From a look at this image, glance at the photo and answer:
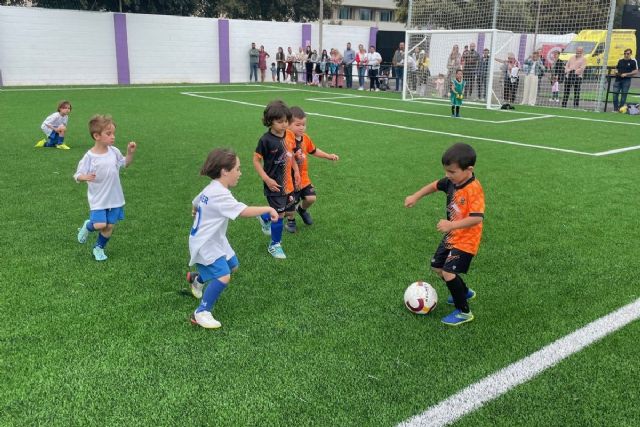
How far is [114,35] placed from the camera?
26.6 metres

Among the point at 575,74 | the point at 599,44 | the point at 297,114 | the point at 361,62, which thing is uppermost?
the point at 599,44

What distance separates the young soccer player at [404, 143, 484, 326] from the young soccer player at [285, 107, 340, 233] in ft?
6.15

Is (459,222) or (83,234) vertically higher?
(459,222)

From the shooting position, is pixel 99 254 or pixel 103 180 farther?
pixel 99 254

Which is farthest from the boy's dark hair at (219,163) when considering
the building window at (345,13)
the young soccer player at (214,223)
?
the building window at (345,13)

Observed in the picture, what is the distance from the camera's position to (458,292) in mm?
3820

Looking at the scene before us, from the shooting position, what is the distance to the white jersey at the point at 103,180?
4.84m

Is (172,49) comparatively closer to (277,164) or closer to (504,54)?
(504,54)

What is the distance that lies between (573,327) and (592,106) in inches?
730

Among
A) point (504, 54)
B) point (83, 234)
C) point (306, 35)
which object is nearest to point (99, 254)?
point (83, 234)

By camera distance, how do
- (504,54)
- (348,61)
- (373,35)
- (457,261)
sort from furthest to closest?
(373,35) → (348,61) → (504,54) → (457,261)

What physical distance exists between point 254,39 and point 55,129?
22.2 meters

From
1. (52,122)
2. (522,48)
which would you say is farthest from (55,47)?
(522,48)

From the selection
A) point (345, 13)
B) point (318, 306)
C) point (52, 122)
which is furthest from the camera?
point (345, 13)
